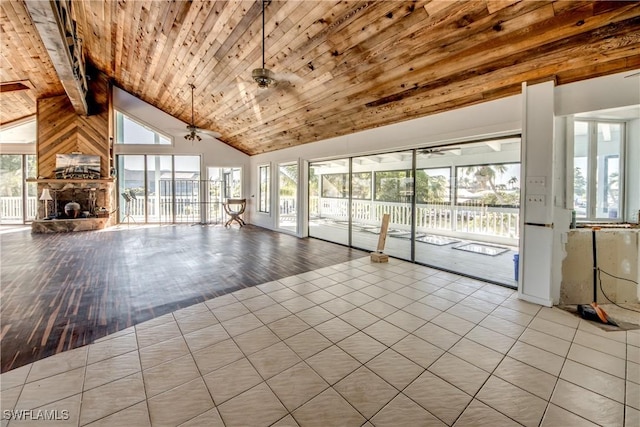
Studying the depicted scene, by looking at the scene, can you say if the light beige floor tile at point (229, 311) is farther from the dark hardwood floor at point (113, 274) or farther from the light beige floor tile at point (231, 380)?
the light beige floor tile at point (231, 380)

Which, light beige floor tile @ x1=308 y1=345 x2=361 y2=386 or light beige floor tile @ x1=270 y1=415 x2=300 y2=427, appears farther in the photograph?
light beige floor tile @ x1=308 y1=345 x2=361 y2=386

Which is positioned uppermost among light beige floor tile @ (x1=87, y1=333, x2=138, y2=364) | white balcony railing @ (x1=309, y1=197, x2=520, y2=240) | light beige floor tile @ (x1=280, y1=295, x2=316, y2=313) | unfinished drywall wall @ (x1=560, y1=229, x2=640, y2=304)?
white balcony railing @ (x1=309, y1=197, x2=520, y2=240)

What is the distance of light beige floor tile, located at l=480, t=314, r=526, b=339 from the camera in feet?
8.27

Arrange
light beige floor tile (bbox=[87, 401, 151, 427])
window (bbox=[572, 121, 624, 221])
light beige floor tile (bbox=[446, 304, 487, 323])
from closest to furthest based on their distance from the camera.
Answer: light beige floor tile (bbox=[87, 401, 151, 427]) < light beige floor tile (bbox=[446, 304, 487, 323]) < window (bbox=[572, 121, 624, 221])

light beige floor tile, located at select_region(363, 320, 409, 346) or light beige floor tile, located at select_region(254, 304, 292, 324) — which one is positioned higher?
light beige floor tile, located at select_region(254, 304, 292, 324)

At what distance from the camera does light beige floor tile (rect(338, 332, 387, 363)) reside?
2172mm

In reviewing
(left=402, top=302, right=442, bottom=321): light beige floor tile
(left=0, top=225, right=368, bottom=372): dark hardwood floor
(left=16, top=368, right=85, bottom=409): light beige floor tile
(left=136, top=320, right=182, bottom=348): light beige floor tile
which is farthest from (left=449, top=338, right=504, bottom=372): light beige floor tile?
(left=16, top=368, right=85, bottom=409): light beige floor tile

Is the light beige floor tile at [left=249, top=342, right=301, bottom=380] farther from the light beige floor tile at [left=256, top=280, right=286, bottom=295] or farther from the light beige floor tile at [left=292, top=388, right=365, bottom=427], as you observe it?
the light beige floor tile at [left=256, top=280, right=286, bottom=295]

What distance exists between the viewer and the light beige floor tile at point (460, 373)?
1.84 metres

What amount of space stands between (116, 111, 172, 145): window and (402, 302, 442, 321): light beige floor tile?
372 inches

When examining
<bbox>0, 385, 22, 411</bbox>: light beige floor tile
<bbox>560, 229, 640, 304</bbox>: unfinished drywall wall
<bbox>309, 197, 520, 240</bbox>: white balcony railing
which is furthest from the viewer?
<bbox>309, 197, 520, 240</bbox>: white balcony railing

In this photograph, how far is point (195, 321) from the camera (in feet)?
8.87

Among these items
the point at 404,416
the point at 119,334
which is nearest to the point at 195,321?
the point at 119,334

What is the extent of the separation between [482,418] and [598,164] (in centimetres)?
348
